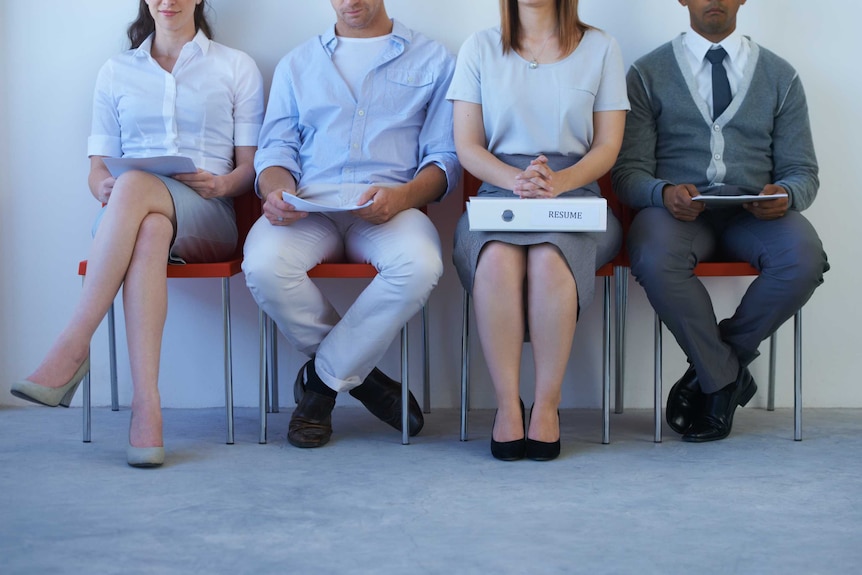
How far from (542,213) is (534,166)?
0.49 ft

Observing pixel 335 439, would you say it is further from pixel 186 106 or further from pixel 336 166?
pixel 186 106

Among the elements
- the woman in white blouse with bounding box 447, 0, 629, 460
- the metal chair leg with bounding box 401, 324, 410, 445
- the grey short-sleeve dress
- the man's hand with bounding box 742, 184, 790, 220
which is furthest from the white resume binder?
the man's hand with bounding box 742, 184, 790, 220

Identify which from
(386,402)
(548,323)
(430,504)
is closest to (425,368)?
(386,402)

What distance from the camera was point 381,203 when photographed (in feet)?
8.65

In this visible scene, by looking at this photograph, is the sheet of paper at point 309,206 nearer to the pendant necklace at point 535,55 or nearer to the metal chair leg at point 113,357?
the pendant necklace at point 535,55

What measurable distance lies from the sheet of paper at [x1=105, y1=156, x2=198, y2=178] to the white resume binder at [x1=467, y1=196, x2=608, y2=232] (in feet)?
2.45

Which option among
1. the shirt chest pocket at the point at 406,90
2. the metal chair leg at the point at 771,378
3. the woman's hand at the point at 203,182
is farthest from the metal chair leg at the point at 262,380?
the metal chair leg at the point at 771,378

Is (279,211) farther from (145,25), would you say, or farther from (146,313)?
(145,25)

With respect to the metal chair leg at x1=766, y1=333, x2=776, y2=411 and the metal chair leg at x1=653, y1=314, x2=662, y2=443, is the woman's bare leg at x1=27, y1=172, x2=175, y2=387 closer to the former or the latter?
the metal chair leg at x1=653, y1=314, x2=662, y2=443

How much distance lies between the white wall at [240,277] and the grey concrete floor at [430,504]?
37 centimetres

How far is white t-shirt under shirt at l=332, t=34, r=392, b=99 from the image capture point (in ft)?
9.53

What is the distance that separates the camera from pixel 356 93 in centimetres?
289

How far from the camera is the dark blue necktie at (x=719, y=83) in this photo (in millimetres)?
2896

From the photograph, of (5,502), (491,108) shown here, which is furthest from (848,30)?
(5,502)
